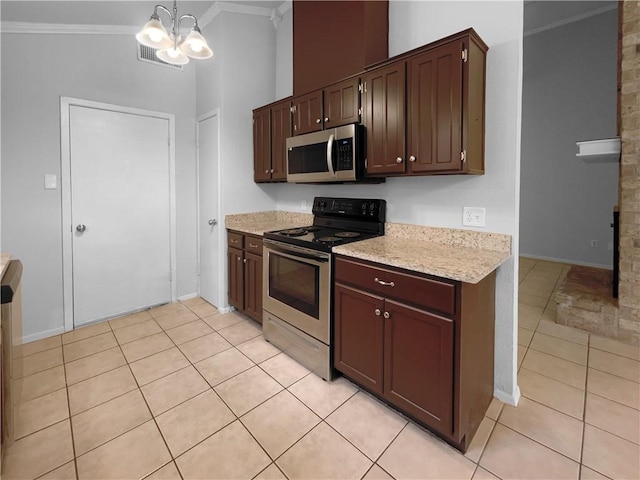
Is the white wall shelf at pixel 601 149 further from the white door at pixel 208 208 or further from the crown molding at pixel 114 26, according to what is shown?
the white door at pixel 208 208

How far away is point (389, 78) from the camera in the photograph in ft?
6.61

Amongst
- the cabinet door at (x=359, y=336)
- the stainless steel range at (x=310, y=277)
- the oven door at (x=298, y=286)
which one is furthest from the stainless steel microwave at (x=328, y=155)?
the cabinet door at (x=359, y=336)

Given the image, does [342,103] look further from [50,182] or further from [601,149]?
[50,182]

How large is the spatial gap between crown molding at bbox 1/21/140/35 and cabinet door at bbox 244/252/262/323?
2.39 metres

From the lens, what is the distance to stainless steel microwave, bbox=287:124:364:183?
2230mm

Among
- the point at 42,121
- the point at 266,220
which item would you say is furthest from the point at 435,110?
the point at 42,121

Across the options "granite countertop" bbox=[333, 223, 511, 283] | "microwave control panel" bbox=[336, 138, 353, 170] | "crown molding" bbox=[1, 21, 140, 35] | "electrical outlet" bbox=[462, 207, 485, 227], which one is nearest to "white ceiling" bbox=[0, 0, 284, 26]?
"crown molding" bbox=[1, 21, 140, 35]

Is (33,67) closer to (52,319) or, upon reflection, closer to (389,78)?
(52,319)

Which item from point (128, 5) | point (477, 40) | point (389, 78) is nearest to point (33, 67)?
point (128, 5)

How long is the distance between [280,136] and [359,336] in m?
2.01

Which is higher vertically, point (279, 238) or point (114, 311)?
point (279, 238)

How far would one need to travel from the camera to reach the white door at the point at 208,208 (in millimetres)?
3279

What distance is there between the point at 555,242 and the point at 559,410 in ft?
14.4

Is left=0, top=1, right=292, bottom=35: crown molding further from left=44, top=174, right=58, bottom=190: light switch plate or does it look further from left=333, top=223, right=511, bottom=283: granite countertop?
left=333, top=223, right=511, bottom=283: granite countertop
